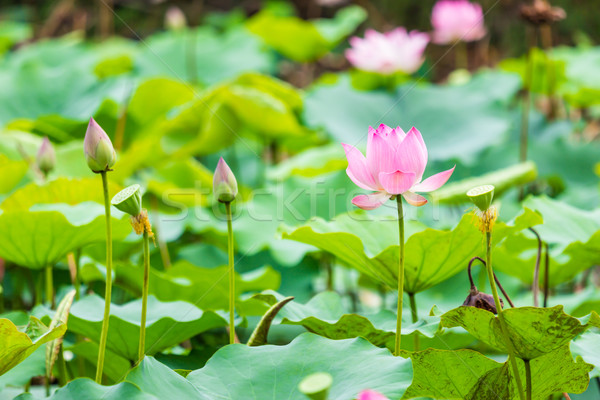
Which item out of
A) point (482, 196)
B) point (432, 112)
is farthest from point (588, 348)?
point (432, 112)

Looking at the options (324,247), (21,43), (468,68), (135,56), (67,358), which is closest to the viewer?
(324,247)

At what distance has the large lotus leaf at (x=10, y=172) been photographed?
113cm

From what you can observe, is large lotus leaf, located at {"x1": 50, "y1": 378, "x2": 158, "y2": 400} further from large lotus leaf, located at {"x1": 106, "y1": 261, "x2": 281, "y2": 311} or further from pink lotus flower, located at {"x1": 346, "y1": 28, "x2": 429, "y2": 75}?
pink lotus flower, located at {"x1": 346, "y1": 28, "x2": 429, "y2": 75}

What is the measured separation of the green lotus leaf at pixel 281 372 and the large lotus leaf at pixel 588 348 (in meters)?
0.18

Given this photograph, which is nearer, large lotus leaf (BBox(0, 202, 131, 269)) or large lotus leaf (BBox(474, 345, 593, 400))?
large lotus leaf (BBox(474, 345, 593, 400))

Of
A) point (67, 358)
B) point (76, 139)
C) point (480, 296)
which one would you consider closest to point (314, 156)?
point (76, 139)

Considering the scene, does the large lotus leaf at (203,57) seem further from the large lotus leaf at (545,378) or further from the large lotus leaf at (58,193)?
the large lotus leaf at (545,378)

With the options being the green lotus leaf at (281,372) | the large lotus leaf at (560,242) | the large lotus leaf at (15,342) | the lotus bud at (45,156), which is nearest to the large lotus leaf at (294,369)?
the green lotus leaf at (281,372)

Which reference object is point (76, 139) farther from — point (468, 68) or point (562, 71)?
point (468, 68)

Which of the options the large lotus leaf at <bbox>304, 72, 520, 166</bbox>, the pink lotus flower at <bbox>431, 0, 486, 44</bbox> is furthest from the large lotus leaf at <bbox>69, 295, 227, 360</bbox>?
the pink lotus flower at <bbox>431, 0, 486, 44</bbox>

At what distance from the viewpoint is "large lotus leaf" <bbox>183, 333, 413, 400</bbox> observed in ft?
1.95

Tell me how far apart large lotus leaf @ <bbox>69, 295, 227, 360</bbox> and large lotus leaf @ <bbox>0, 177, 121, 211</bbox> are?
Result: 24 cm

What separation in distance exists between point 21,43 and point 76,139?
193cm

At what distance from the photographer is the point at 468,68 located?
345 centimetres
